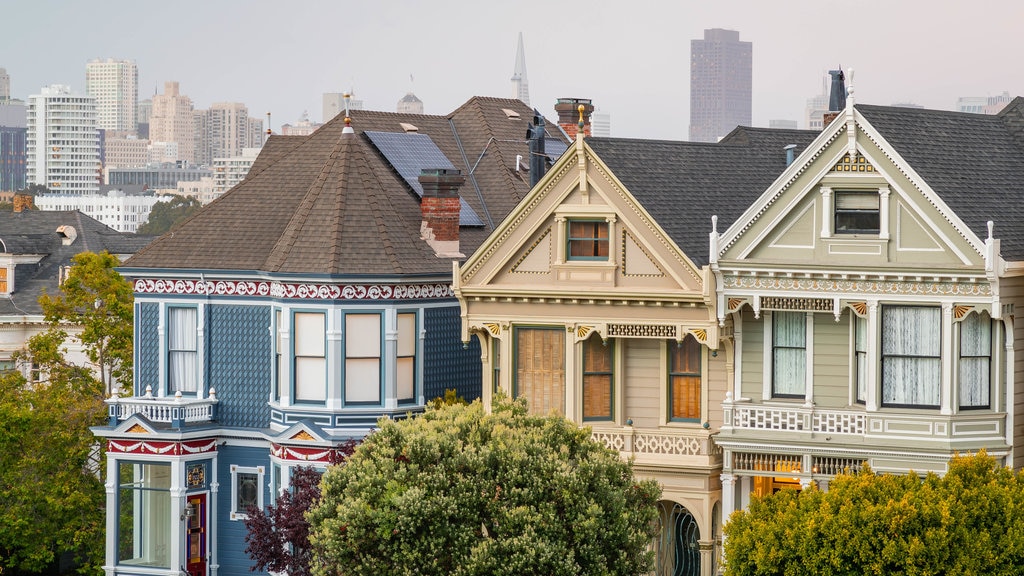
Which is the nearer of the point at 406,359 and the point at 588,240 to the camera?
the point at 588,240

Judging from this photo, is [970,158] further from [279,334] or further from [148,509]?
[148,509]

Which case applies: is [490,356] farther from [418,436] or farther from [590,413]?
[418,436]

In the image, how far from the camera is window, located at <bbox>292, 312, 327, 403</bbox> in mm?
50219

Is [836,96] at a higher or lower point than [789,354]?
higher

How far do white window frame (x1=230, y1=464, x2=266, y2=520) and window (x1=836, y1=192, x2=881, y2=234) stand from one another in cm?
1708

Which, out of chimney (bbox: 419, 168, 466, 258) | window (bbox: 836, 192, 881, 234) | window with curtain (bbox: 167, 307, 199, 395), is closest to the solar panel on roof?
chimney (bbox: 419, 168, 466, 258)

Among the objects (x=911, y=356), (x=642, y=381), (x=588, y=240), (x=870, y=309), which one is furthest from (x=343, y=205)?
(x=911, y=356)

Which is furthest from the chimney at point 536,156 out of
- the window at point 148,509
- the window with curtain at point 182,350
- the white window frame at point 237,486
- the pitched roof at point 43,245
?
the pitched roof at point 43,245

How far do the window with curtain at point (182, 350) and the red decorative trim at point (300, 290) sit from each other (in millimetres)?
599

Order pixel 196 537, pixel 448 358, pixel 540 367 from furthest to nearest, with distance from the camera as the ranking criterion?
1. pixel 196 537
2. pixel 448 358
3. pixel 540 367

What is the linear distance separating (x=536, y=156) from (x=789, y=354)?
37.1 feet

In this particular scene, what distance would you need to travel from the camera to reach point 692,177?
48.1 m

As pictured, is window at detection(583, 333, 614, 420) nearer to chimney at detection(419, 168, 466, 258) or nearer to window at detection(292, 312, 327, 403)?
chimney at detection(419, 168, 466, 258)

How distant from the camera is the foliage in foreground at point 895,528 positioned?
38.3 metres
